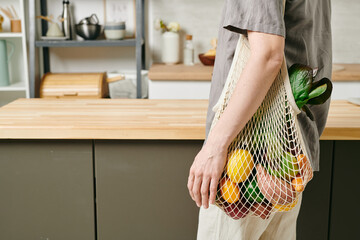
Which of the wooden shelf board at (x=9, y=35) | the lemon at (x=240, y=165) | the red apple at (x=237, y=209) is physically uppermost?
the wooden shelf board at (x=9, y=35)

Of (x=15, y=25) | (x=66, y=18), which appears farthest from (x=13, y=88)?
(x=66, y=18)

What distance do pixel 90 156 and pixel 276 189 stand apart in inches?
25.0

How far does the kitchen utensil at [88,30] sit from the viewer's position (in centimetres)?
308

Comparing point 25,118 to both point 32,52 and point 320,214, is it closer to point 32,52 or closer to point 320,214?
point 320,214

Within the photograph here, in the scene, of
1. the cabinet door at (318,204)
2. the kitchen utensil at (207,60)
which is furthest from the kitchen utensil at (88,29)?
the cabinet door at (318,204)

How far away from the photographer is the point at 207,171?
90 centimetres

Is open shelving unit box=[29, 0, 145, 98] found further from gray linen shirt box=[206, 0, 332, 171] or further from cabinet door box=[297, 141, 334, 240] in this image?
gray linen shirt box=[206, 0, 332, 171]

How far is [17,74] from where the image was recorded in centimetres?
357

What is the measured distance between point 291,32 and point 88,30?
2.39 meters

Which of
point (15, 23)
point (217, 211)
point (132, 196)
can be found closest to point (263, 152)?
point (217, 211)

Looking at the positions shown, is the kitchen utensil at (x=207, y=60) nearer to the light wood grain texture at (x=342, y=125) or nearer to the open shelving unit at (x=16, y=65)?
the open shelving unit at (x=16, y=65)

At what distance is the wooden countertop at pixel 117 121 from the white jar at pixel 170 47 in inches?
68.6

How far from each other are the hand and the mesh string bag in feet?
0.07

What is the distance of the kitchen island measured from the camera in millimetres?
1266
